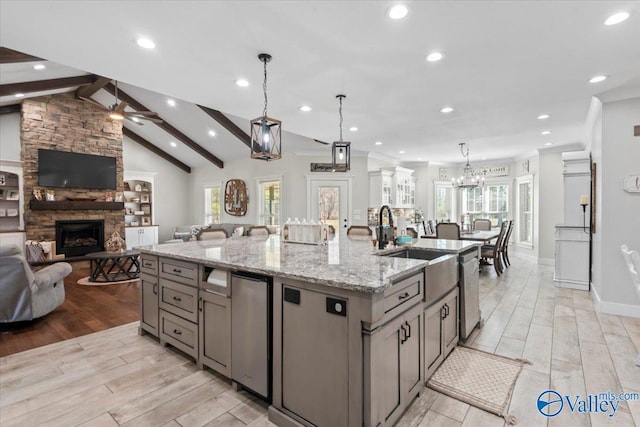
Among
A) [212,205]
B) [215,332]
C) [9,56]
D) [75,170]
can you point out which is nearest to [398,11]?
[215,332]

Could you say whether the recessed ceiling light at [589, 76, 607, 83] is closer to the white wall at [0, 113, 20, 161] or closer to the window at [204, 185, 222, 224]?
the window at [204, 185, 222, 224]

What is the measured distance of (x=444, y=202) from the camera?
373 inches

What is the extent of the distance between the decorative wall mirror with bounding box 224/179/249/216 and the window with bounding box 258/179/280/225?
61cm

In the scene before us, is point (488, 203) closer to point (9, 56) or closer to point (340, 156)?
point (340, 156)

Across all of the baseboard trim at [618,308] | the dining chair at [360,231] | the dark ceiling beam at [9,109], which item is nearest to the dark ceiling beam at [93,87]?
the dark ceiling beam at [9,109]

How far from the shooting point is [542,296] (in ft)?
14.7

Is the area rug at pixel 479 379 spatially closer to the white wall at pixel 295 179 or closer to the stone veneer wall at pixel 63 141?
the white wall at pixel 295 179

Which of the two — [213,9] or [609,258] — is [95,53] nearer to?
[213,9]

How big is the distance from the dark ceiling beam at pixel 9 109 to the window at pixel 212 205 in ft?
15.9

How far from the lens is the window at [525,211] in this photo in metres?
7.84

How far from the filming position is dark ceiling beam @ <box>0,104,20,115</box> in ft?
22.1

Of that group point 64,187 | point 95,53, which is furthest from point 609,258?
point 64,187

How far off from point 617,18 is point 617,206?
8.20ft

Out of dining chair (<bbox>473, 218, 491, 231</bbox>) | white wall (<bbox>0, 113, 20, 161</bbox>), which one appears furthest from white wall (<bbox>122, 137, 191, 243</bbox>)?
dining chair (<bbox>473, 218, 491, 231</bbox>)
